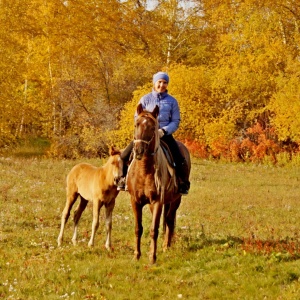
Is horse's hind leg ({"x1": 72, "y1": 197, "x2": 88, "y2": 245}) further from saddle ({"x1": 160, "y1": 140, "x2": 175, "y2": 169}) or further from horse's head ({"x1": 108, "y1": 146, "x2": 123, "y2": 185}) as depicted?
saddle ({"x1": 160, "y1": 140, "x2": 175, "y2": 169})

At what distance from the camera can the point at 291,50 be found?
1277 inches

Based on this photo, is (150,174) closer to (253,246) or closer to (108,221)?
(108,221)

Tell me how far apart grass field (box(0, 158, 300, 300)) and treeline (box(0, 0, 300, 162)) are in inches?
578

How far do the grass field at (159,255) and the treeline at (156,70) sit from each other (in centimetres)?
1468

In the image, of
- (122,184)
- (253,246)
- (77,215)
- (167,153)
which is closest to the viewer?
(253,246)

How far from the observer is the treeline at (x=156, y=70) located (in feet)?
102

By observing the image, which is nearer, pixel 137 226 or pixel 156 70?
pixel 137 226

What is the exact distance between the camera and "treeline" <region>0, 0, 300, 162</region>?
31.2 meters

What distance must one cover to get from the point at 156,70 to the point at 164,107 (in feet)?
94.0

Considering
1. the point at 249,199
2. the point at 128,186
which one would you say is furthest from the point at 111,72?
the point at 128,186

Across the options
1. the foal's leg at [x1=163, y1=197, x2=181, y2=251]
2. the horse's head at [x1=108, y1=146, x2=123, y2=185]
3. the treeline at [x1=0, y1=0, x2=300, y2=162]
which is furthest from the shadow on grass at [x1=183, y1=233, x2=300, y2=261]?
the treeline at [x1=0, y1=0, x2=300, y2=162]

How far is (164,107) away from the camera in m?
9.62

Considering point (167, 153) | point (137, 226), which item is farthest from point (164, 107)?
point (137, 226)

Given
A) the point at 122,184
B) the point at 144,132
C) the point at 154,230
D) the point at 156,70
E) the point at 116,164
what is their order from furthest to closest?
the point at 156,70
the point at 116,164
the point at 122,184
the point at 154,230
the point at 144,132
